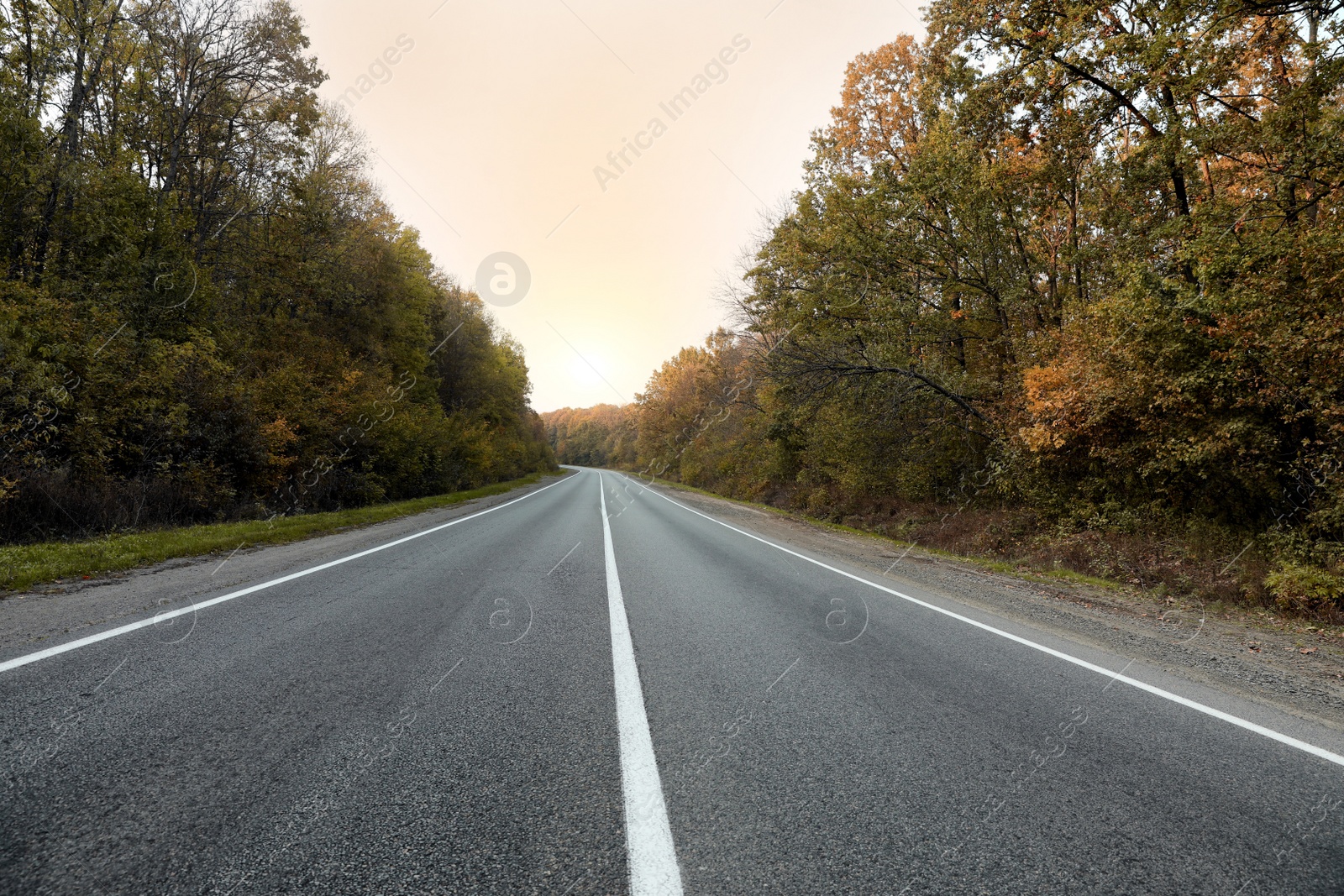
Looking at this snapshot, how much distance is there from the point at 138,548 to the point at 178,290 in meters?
8.82

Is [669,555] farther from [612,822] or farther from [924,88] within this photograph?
[924,88]

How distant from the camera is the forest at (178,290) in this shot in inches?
358

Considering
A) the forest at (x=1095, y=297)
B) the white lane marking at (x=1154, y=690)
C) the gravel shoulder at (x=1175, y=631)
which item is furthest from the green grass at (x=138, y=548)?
the forest at (x=1095, y=297)

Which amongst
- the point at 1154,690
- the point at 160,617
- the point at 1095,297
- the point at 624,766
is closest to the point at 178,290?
the point at 160,617

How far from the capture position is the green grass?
233 inches

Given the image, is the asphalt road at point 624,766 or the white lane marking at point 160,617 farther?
the white lane marking at point 160,617

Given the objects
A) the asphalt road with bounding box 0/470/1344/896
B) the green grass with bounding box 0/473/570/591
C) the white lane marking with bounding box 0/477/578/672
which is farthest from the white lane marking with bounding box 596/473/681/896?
the green grass with bounding box 0/473/570/591

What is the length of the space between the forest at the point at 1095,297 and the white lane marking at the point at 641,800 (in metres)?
9.04

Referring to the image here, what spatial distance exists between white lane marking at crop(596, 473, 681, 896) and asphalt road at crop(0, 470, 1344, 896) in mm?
13

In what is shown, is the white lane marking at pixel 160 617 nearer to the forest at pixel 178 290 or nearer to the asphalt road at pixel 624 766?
the asphalt road at pixel 624 766

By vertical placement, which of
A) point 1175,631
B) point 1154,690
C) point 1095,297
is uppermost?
point 1095,297

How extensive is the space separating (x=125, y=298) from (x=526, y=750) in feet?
50.7

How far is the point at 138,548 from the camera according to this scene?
7410mm

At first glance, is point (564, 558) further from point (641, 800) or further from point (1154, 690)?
point (1154, 690)
